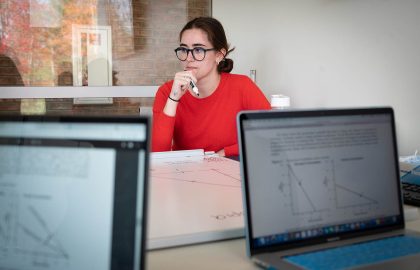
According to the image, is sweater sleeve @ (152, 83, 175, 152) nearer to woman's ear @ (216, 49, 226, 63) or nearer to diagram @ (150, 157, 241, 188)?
diagram @ (150, 157, 241, 188)

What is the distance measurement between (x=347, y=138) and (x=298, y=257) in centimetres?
25

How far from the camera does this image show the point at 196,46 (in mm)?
2135

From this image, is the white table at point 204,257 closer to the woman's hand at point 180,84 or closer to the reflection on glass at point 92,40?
the woman's hand at point 180,84

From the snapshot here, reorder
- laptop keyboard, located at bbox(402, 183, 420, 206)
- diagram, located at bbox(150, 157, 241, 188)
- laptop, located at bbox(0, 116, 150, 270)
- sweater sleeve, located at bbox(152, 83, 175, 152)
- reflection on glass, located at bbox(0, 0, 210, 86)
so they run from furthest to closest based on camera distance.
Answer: reflection on glass, located at bbox(0, 0, 210, 86) < sweater sleeve, located at bbox(152, 83, 175, 152) < diagram, located at bbox(150, 157, 241, 188) < laptop keyboard, located at bbox(402, 183, 420, 206) < laptop, located at bbox(0, 116, 150, 270)

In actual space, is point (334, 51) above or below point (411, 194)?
above

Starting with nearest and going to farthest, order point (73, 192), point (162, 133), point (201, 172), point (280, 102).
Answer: point (73, 192) < point (201, 172) < point (162, 133) < point (280, 102)

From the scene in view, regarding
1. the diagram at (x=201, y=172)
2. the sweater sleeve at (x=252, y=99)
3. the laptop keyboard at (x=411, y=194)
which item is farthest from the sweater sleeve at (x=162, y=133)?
the laptop keyboard at (x=411, y=194)

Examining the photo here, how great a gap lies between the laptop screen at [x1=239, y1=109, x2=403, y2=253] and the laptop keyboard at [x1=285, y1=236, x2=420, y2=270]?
0.10 feet

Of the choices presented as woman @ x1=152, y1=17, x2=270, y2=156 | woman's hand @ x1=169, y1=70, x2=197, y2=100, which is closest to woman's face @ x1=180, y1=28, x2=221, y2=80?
woman @ x1=152, y1=17, x2=270, y2=156

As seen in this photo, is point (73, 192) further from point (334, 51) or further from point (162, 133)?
point (334, 51)

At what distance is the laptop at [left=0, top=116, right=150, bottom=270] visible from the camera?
0.50 metres

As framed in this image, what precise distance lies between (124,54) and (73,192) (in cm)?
333

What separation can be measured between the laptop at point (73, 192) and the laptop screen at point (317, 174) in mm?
236

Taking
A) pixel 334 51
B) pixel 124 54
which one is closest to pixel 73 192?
pixel 334 51
